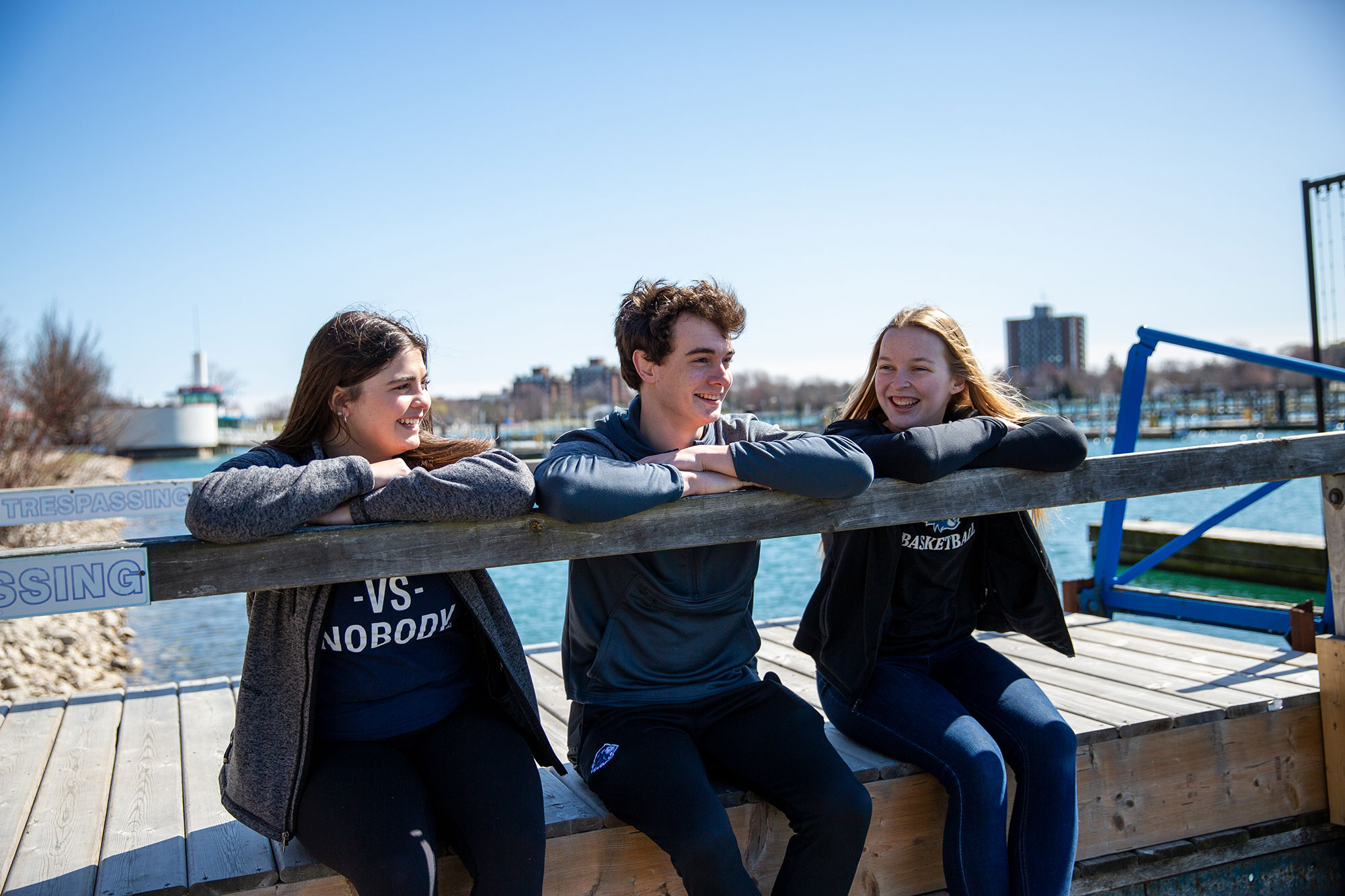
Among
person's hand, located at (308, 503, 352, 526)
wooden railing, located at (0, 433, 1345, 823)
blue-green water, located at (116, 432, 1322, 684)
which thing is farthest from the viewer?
blue-green water, located at (116, 432, 1322, 684)

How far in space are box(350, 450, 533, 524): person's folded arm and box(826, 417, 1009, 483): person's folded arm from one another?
87cm

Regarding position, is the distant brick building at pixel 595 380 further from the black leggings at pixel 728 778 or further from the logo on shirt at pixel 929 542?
the black leggings at pixel 728 778

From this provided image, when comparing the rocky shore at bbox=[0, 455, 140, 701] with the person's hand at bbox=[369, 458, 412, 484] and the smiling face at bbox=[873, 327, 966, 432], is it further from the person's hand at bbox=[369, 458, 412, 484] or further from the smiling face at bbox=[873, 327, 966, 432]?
the smiling face at bbox=[873, 327, 966, 432]

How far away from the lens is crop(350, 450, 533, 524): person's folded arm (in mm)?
1833

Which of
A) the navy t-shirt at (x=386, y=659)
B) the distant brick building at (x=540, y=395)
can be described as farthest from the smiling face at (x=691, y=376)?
the distant brick building at (x=540, y=395)

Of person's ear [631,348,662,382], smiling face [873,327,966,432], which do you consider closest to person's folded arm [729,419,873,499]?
person's ear [631,348,662,382]

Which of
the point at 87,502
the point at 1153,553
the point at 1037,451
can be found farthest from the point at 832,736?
the point at 87,502

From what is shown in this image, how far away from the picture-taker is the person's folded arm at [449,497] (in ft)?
6.01

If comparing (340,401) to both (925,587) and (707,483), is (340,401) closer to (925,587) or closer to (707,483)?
(707,483)

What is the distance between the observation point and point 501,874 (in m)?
1.78

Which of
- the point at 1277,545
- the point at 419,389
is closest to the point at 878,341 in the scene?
the point at 419,389

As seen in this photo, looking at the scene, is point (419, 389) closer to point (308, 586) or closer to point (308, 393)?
point (308, 393)

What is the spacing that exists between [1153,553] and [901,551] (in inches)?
127

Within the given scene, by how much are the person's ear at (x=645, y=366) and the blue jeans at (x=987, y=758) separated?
3.17 feet
